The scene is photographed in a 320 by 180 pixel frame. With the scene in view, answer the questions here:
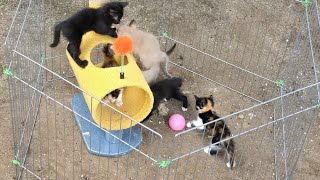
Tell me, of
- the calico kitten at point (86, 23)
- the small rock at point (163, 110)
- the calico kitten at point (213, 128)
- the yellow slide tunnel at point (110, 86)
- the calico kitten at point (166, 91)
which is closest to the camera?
the yellow slide tunnel at point (110, 86)

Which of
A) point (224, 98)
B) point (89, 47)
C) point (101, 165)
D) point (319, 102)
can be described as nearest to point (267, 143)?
point (224, 98)

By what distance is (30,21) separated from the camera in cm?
392

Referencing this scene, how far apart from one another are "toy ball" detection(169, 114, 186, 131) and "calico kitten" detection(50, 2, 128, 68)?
0.72 metres

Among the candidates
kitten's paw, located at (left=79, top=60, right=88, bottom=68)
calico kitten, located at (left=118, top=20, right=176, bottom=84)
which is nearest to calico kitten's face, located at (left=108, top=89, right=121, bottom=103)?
kitten's paw, located at (left=79, top=60, right=88, bottom=68)

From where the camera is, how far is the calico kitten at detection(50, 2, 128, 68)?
3096mm

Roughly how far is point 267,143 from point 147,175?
83 centimetres

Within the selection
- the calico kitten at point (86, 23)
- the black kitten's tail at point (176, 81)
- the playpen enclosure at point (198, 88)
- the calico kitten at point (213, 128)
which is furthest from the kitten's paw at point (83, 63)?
the calico kitten at point (213, 128)

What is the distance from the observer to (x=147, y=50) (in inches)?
138

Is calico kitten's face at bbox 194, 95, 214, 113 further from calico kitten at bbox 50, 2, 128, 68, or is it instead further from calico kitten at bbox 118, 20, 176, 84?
calico kitten at bbox 50, 2, 128, 68

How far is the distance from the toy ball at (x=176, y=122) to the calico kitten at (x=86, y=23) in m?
0.72

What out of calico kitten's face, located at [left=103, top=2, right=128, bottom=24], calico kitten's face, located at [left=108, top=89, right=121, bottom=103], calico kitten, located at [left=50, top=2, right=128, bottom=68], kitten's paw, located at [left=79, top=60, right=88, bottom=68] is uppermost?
calico kitten's face, located at [left=103, top=2, right=128, bottom=24]

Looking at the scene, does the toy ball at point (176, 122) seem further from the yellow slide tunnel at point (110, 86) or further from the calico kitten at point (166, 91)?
the yellow slide tunnel at point (110, 86)

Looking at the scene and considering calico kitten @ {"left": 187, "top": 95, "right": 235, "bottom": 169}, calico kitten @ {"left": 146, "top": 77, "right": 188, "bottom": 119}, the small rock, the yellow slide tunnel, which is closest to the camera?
the yellow slide tunnel

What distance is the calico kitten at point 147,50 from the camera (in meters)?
3.50
